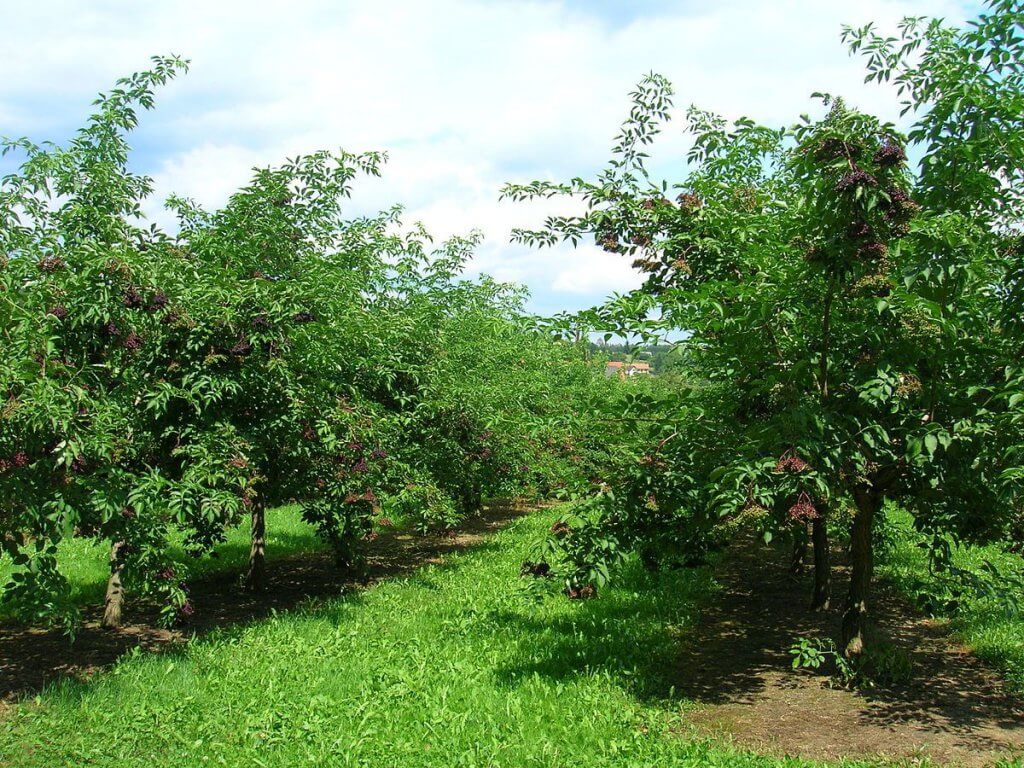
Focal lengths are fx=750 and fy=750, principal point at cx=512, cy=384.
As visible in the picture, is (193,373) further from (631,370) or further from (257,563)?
(631,370)

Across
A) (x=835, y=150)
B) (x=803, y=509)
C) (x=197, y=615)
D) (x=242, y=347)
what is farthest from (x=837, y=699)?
(x=197, y=615)

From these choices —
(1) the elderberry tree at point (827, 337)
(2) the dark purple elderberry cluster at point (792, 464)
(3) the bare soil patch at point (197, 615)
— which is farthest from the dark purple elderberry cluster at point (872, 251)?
(3) the bare soil patch at point (197, 615)

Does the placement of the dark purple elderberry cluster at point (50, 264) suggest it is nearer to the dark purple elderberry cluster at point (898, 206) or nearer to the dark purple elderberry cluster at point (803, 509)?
the dark purple elderberry cluster at point (803, 509)

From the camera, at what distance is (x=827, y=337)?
4.55m

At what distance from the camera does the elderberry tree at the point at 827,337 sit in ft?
12.9

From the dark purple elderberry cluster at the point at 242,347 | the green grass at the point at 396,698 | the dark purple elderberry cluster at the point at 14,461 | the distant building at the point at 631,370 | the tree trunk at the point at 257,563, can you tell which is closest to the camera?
the green grass at the point at 396,698

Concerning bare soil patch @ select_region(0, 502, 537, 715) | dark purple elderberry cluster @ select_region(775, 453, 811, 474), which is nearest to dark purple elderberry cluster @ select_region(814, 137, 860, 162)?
dark purple elderberry cluster @ select_region(775, 453, 811, 474)

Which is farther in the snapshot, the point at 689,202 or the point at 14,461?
the point at 689,202

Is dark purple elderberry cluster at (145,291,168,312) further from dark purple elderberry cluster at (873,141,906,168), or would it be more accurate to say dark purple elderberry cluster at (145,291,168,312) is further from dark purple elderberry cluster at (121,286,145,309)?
dark purple elderberry cluster at (873,141,906,168)

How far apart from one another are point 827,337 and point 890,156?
1185mm

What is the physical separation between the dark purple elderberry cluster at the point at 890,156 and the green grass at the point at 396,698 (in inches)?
127

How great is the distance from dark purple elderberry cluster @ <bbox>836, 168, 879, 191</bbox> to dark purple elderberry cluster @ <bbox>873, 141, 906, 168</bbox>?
89 mm

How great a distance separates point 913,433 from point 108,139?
6988 millimetres

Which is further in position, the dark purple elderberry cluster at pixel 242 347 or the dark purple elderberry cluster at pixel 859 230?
the dark purple elderberry cluster at pixel 242 347
